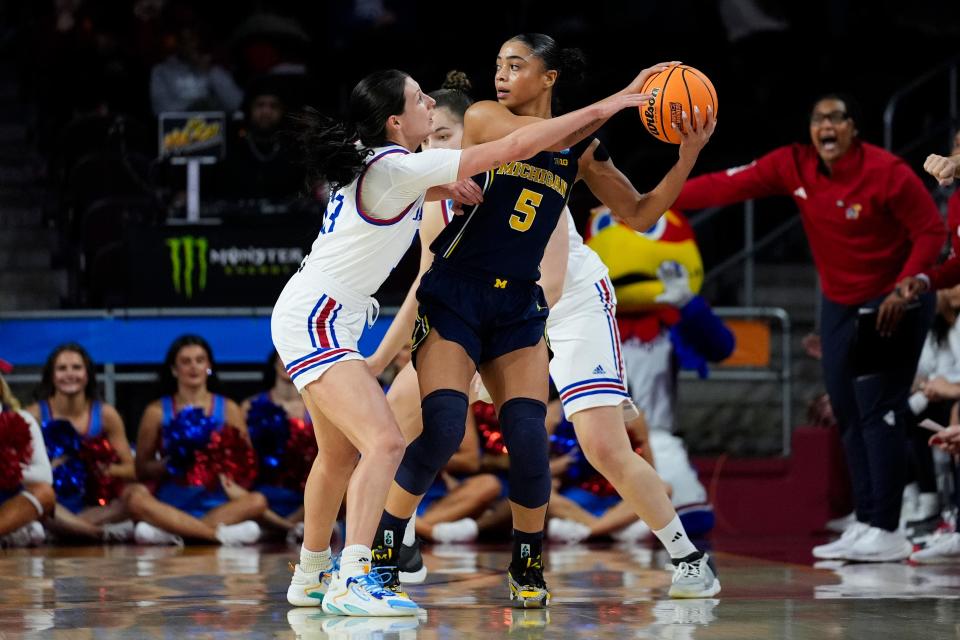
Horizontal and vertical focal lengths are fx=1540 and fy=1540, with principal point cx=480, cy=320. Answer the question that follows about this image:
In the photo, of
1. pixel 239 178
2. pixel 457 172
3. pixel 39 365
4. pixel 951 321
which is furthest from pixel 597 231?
pixel 457 172

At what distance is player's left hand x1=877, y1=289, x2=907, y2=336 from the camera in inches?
278

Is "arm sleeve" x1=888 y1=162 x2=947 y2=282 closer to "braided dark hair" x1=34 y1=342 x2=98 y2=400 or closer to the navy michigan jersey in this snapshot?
the navy michigan jersey

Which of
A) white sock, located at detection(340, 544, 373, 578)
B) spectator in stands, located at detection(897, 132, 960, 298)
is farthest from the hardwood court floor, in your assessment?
spectator in stands, located at detection(897, 132, 960, 298)

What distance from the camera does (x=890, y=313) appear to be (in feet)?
23.3

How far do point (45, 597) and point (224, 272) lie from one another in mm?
4108

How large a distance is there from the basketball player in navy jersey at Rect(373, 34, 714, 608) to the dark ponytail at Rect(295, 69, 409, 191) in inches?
11.7

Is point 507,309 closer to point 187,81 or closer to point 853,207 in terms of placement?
point 853,207

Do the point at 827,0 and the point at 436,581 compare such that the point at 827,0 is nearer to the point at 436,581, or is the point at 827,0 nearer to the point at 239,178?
the point at 239,178

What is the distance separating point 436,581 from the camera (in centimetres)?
621

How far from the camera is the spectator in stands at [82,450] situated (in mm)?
8547

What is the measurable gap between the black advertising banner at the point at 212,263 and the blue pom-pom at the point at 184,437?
1128mm

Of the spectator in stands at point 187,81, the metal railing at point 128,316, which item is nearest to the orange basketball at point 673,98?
the metal railing at point 128,316

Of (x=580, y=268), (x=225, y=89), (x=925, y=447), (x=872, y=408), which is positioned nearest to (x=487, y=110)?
(x=580, y=268)

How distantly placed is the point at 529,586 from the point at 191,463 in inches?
150
